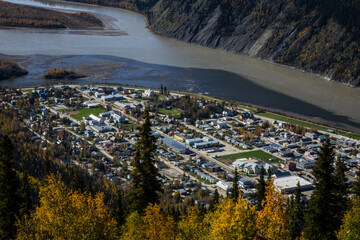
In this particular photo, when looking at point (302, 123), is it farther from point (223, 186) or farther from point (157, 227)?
point (157, 227)

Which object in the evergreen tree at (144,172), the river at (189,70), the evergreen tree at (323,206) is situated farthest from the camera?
the river at (189,70)

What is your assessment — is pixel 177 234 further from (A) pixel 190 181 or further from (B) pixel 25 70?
(B) pixel 25 70

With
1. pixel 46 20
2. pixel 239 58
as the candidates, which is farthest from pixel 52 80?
pixel 46 20

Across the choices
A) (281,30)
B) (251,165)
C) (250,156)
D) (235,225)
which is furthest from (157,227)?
(281,30)

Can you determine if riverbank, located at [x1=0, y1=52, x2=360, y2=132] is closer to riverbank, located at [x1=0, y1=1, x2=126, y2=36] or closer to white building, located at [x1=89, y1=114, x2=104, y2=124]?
white building, located at [x1=89, y1=114, x2=104, y2=124]

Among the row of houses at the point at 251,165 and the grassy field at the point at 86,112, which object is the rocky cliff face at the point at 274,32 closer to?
the row of houses at the point at 251,165

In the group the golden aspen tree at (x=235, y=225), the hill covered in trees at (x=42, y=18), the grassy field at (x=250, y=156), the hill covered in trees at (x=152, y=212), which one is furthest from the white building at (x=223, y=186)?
the hill covered in trees at (x=42, y=18)
